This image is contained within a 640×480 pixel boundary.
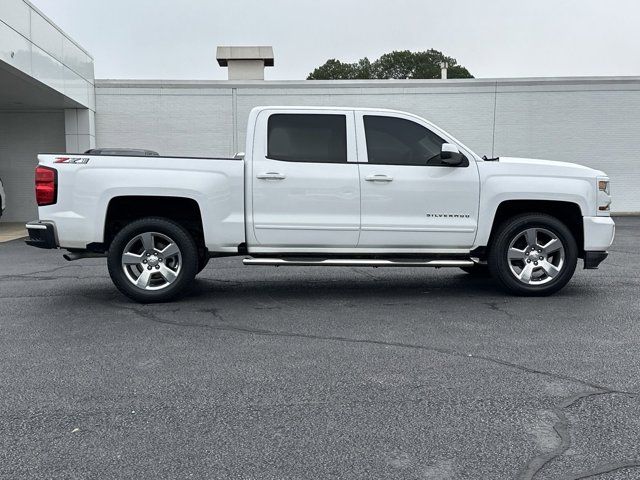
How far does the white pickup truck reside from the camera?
245 inches

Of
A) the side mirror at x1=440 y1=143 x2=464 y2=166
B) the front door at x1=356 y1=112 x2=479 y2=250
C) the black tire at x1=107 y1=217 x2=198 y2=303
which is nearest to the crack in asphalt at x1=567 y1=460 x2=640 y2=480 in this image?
the front door at x1=356 y1=112 x2=479 y2=250

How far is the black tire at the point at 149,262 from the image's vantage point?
20.5 feet

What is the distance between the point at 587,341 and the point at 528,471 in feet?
8.22

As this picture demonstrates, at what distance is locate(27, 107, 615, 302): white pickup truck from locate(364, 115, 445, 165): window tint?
0.01 meters

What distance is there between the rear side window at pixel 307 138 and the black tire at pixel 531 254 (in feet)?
6.62

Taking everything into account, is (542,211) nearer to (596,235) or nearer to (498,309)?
(596,235)

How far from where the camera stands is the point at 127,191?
243 inches

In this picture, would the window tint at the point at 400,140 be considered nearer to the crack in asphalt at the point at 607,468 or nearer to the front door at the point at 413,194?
the front door at the point at 413,194

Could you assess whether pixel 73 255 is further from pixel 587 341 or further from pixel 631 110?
pixel 631 110

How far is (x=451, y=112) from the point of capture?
61.9ft

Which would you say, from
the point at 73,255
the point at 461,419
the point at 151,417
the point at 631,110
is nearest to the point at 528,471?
the point at 461,419

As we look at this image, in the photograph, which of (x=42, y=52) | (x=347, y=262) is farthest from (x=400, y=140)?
(x=42, y=52)

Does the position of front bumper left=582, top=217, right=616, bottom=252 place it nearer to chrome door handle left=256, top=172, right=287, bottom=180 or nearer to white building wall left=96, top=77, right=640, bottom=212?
chrome door handle left=256, top=172, right=287, bottom=180

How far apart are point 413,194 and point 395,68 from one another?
60.5 m
